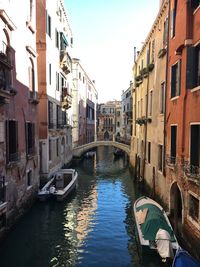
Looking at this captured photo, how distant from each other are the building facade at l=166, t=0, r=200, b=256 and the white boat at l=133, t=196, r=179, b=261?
654 millimetres

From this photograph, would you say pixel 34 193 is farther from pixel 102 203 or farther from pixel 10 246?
pixel 10 246

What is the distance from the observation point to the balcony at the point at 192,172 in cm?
970

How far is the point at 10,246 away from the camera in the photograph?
11203 millimetres

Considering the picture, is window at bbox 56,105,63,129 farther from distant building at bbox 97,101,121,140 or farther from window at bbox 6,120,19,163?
distant building at bbox 97,101,121,140

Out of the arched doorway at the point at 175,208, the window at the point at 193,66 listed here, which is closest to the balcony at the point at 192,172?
the arched doorway at the point at 175,208

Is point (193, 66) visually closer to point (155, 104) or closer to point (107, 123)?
point (155, 104)

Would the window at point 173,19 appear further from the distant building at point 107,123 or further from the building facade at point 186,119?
the distant building at point 107,123

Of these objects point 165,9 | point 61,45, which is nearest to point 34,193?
point 165,9

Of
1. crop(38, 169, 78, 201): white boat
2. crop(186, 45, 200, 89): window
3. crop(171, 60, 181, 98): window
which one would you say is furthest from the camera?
crop(38, 169, 78, 201): white boat

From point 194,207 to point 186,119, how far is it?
306cm

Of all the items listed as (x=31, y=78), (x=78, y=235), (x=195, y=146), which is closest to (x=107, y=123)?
(x=31, y=78)

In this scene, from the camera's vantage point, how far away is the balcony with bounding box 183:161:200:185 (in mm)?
9703

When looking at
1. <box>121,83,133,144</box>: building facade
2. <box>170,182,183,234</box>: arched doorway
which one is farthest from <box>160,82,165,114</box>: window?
<box>121,83,133,144</box>: building facade

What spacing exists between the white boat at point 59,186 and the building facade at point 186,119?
6784 millimetres
